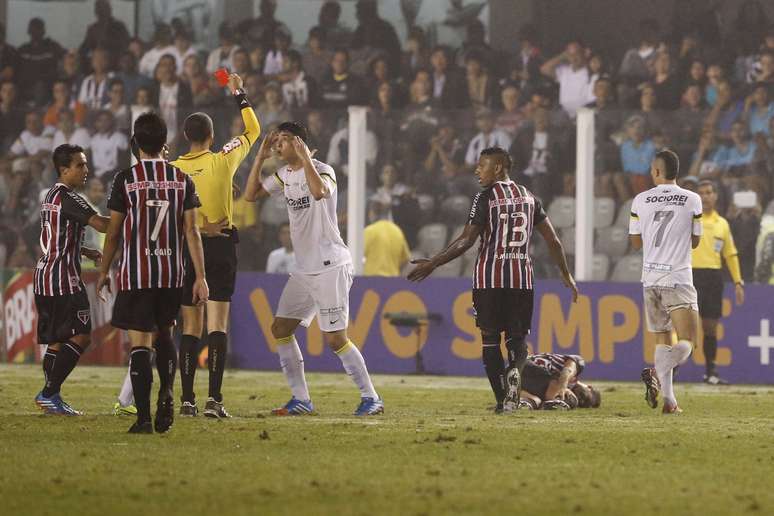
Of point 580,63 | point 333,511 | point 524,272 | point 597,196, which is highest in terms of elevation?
point 580,63

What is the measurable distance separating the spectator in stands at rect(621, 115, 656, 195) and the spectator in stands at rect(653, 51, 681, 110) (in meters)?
3.01

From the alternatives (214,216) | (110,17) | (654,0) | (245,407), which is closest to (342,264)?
(214,216)

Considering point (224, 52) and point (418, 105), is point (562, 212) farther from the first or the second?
point (224, 52)

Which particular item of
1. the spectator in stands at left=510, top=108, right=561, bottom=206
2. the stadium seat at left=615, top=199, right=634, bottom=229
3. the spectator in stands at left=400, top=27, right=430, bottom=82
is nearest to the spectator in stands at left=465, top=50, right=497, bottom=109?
the spectator in stands at left=400, top=27, right=430, bottom=82

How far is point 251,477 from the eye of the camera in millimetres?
7473

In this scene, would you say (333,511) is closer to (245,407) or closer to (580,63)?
(245,407)

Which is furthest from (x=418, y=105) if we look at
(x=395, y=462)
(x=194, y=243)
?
(x=395, y=462)

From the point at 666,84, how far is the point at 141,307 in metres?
12.8

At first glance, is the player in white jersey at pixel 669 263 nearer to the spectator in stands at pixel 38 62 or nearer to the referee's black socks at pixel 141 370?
the referee's black socks at pixel 141 370

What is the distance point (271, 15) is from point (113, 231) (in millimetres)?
15447

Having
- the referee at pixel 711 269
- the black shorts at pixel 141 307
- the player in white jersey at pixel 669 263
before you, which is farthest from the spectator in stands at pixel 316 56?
the black shorts at pixel 141 307

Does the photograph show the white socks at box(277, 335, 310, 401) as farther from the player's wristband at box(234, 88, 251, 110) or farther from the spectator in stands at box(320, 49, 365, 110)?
the spectator in stands at box(320, 49, 365, 110)

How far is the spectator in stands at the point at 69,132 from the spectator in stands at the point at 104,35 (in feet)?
12.4

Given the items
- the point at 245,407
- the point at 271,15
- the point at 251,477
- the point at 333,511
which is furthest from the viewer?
the point at 271,15
